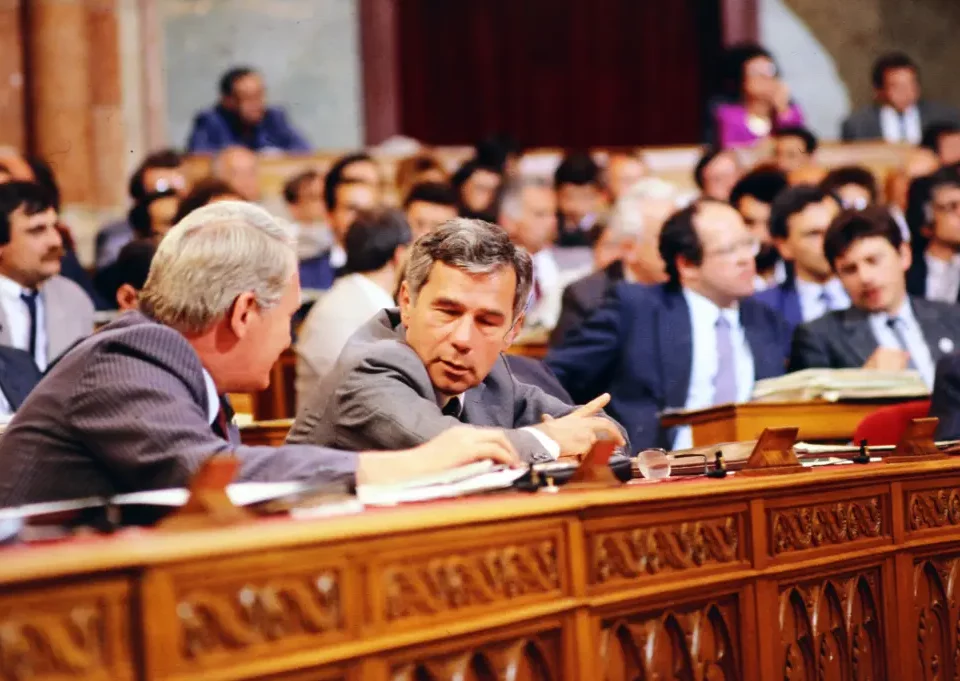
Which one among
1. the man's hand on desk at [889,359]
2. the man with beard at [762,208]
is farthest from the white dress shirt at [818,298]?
the man's hand on desk at [889,359]

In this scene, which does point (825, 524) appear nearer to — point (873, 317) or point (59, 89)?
point (873, 317)

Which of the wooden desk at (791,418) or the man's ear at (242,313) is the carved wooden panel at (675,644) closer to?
the man's ear at (242,313)

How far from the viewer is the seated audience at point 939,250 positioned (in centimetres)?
732

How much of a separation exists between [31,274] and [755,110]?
5.54 m

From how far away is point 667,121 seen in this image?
12734 millimetres

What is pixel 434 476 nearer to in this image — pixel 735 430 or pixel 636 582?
pixel 636 582

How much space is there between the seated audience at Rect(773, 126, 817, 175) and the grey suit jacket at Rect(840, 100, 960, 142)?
1258mm

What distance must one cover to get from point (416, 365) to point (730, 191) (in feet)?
17.6

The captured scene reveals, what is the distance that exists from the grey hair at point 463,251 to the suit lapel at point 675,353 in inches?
96.2

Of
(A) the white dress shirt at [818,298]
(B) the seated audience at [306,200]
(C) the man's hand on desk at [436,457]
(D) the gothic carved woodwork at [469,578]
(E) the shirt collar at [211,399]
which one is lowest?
(D) the gothic carved woodwork at [469,578]

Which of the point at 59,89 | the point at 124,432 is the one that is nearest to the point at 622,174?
the point at 59,89

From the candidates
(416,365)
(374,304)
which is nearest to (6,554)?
(416,365)

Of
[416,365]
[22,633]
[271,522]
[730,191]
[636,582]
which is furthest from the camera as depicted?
[730,191]

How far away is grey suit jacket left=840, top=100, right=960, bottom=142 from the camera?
10023 millimetres
